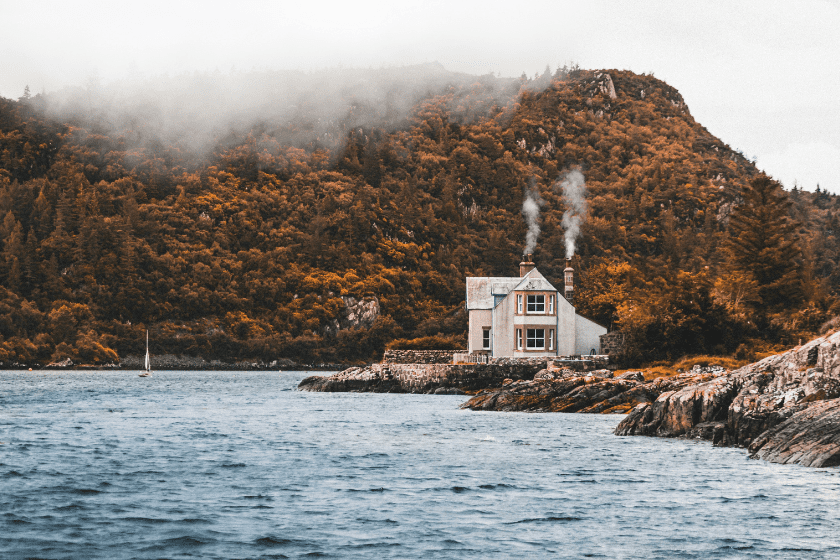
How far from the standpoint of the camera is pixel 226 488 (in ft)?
70.8

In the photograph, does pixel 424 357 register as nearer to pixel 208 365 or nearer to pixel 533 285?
pixel 533 285

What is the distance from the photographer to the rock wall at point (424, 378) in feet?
214

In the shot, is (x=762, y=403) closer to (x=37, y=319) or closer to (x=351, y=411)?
(x=351, y=411)

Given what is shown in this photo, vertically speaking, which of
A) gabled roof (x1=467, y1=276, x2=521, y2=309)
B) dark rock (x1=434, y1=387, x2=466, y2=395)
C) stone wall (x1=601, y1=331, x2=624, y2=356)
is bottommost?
dark rock (x1=434, y1=387, x2=466, y2=395)

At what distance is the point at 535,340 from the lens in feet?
228

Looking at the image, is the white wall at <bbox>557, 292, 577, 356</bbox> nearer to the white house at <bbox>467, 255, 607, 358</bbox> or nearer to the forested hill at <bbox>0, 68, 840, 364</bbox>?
the white house at <bbox>467, 255, 607, 358</bbox>

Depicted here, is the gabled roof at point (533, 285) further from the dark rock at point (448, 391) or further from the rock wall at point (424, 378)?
the dark rock at point (448, 391)

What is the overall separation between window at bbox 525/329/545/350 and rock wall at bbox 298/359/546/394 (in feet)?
11.8

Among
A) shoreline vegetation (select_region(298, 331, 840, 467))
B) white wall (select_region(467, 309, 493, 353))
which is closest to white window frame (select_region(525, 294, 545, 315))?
white wall (select_region(467, 309, 493, 353))

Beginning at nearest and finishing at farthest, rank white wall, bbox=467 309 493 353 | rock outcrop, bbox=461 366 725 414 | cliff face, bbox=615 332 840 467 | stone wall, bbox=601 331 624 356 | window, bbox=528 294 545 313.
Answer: cliff face, bbox=615 332 840 467 < rock outcrop, bbox=461 366 725 414 < stone wall, bbox=601 331 624 356 < window, bbox=528 294 545 313 < white wall, bbox=467 309 493 353

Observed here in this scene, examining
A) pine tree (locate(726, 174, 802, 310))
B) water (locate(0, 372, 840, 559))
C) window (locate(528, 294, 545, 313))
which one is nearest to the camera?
water (locate(0, 372, 840, 559))

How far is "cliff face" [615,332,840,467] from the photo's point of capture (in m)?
25.6

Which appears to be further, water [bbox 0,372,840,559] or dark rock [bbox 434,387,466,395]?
dark rock [bbox 434,387,466,395]

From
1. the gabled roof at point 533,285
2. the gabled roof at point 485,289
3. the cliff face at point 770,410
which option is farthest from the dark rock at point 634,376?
the gabled roof at point 485,289
